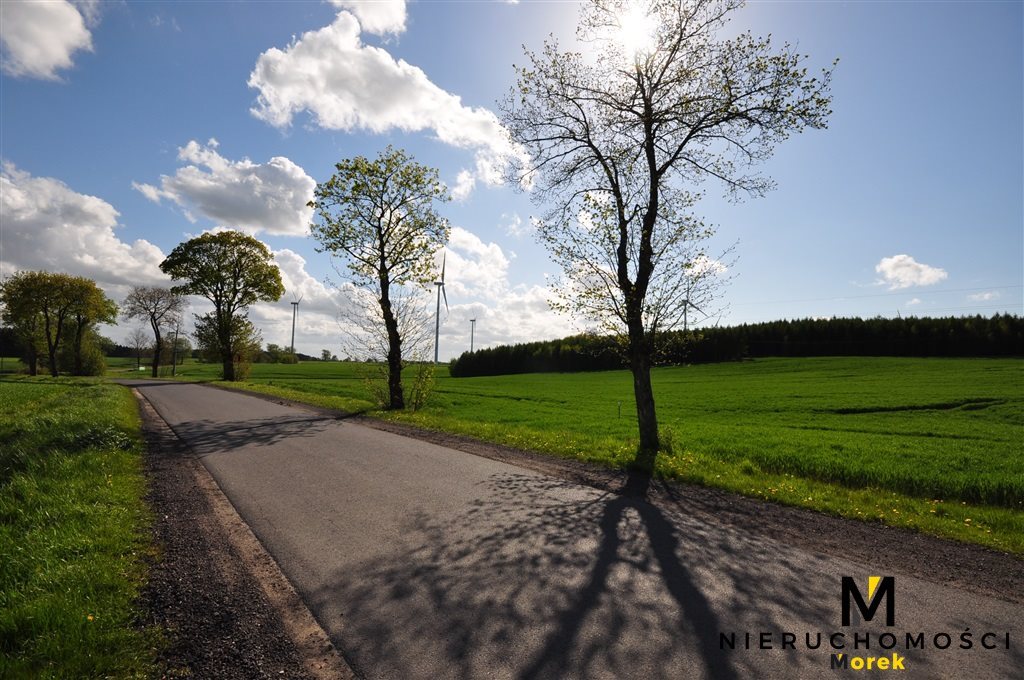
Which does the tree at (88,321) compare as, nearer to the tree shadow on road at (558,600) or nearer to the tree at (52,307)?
the tree at (52,307)

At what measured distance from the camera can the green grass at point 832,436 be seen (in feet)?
27.6

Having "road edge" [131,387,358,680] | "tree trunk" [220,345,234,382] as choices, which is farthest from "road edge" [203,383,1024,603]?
"tree trunk" [220,345,234,382]

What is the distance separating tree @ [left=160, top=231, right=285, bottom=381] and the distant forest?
3184 cm

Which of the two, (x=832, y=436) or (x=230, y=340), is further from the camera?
(x=230, y=340)

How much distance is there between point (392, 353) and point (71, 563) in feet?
57.8

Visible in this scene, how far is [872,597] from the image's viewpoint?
14.9 feet

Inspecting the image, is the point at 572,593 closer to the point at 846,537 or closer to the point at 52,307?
the point at 846,537

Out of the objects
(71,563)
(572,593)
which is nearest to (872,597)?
(572,593)

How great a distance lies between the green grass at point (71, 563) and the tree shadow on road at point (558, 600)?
143cm

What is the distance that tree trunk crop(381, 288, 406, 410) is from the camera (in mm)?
22344

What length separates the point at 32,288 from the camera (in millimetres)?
50062

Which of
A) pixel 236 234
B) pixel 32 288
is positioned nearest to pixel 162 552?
pixel 236 234

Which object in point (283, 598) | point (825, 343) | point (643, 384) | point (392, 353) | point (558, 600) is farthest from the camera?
point (825, 343)

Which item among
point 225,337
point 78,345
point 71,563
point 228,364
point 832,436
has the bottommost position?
point 832,436
